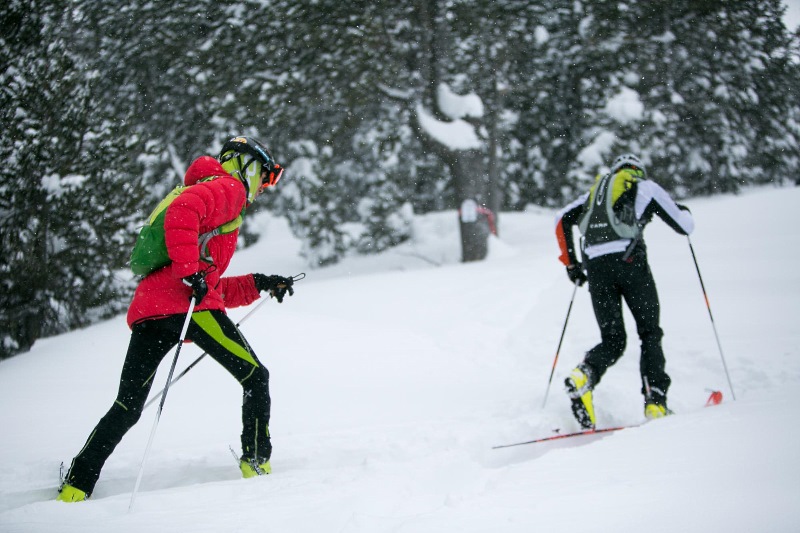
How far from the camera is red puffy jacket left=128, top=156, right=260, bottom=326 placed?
2.79 m

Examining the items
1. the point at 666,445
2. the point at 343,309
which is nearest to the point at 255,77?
the point at 343,309

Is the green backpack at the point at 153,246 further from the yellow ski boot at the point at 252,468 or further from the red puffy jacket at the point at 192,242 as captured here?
the yellow ski boot at the point at 252,468

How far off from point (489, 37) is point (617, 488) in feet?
31.5

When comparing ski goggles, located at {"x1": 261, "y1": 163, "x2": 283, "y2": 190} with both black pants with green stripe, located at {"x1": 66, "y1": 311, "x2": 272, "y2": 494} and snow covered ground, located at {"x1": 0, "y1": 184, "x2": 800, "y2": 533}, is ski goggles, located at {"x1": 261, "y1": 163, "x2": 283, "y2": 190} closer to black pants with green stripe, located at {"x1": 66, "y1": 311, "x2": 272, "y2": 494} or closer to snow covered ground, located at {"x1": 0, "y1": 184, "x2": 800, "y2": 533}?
black pants with green stripe, located at {"x1": 66, "y1": 311, "x2": 272, "y2": 494}

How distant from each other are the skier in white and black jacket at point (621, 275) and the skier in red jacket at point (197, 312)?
2198 millimetres

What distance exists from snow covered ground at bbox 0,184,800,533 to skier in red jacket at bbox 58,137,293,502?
30cm

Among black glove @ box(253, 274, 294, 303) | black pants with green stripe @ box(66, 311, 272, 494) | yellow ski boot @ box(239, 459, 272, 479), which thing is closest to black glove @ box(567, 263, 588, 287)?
black glove @ box(253, 274, 294, 303)

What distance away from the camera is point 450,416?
168 inches

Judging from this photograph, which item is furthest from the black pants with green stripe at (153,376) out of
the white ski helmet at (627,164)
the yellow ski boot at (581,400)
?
the white ski helmet at (627,164)

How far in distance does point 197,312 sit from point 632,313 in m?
2.97

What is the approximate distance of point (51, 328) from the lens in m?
7.29

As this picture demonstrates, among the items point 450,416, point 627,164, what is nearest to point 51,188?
point 450,416

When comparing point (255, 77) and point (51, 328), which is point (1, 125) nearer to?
point (51, 328)

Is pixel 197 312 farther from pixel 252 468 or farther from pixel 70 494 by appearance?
pixel 70 494
